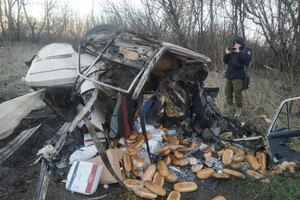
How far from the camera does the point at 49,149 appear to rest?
357 centimetres

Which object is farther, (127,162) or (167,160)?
(167,160)

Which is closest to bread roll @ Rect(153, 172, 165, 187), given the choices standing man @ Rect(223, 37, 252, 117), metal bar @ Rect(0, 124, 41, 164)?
metal bar @ Rect(0, 124, 41, 164)

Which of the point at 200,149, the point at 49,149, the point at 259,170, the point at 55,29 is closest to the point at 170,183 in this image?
the point at 200,149

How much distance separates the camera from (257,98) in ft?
24.7

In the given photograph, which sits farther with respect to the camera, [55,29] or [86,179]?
[55,29]

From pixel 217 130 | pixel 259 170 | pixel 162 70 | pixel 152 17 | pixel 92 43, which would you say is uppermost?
pixel 152 17

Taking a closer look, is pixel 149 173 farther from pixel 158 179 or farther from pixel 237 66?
pixel 237 66

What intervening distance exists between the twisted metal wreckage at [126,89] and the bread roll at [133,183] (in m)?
Answer: 0.38

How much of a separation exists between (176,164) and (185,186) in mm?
453

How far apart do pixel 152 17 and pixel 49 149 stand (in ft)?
26.2

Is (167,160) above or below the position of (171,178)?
above

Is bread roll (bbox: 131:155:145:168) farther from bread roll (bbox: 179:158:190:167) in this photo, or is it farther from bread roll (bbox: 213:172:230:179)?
bread roll (bbox: 213:172:230:179)

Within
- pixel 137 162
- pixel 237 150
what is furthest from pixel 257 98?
pixel 137 162

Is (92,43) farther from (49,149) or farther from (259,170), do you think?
(259,170)
